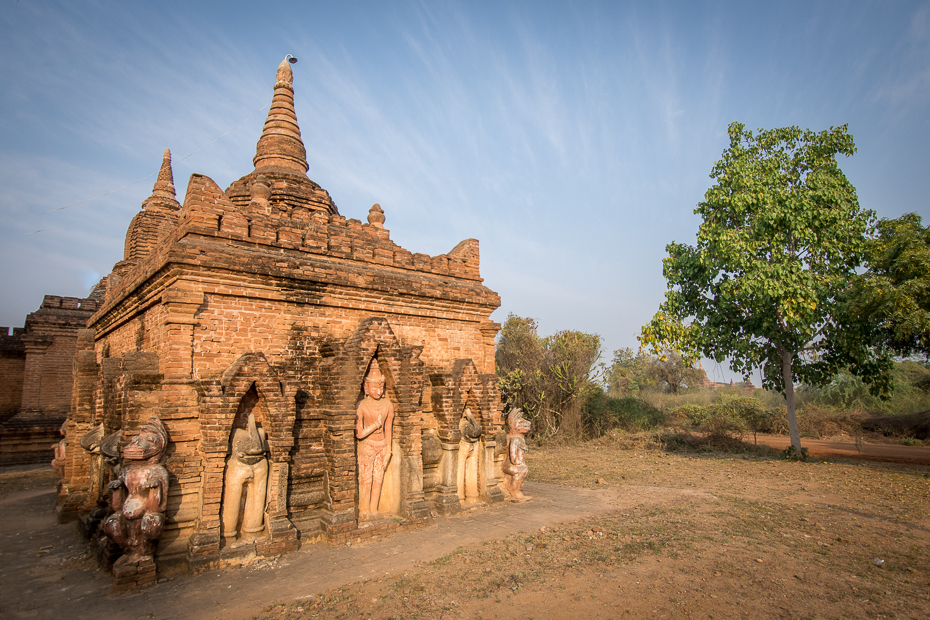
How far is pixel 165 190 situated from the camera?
1747 centimetres

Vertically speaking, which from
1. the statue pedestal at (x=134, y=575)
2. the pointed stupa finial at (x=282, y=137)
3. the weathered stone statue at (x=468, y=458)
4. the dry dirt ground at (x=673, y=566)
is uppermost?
the pointed stupa finial at (x=282, y=137)

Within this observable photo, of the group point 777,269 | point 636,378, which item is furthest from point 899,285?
point 636,378

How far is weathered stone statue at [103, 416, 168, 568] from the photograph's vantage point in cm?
591

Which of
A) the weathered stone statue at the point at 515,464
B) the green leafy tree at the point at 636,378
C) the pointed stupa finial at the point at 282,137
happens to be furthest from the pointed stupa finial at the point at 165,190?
the green leafy tree at the point at 636,378

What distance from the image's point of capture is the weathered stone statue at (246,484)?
6.67 m

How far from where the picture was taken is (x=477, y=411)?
9594mm

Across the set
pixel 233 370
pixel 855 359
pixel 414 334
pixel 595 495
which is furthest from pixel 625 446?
pixel 233 370

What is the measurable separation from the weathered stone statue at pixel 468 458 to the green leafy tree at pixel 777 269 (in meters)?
8.24

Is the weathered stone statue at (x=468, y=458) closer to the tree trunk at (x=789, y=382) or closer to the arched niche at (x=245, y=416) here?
the arched niche at (x=245, y=416)

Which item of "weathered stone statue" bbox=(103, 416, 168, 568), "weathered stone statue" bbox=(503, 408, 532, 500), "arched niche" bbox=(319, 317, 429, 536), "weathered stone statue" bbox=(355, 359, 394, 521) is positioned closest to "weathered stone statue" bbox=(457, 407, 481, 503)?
"weathered stone statue" bbox=(503, 408, 532, 500)

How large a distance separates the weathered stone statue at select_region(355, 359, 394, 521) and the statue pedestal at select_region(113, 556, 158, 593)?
2774 mm

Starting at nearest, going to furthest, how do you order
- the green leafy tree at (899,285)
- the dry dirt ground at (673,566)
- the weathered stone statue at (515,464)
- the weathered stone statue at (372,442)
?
the dry dirt ground at (673,566) → the weathered stone statue at (372,442) → the weathered stone statue at (515,464) → the green leafy tree at (899,285)

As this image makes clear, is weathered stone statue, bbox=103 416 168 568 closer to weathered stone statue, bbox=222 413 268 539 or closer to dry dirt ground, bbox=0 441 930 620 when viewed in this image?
dry dirt ground, bbox=0 441 930 620

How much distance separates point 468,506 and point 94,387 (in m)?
7.62
